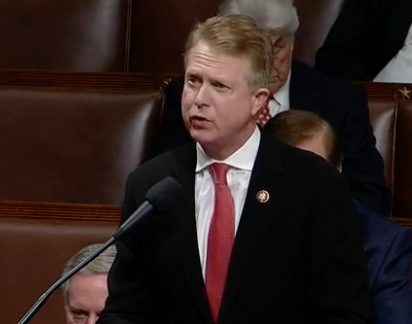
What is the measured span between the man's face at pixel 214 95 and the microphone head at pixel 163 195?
4.3 inches

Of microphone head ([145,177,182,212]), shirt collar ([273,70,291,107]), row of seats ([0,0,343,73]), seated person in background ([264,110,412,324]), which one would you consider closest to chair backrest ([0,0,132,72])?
row of seats ([0,0,343,73])

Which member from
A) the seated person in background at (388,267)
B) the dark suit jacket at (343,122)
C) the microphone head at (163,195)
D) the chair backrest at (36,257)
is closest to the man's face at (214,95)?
the microphone head at (163,195)

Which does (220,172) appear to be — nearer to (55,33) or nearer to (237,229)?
(237,229)

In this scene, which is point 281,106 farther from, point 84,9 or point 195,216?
point 195,216

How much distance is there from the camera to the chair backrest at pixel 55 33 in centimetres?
201

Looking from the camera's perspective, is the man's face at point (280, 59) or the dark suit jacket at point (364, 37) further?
the dark suit jacket at point (364, 37)

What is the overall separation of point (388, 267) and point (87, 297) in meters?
0.34

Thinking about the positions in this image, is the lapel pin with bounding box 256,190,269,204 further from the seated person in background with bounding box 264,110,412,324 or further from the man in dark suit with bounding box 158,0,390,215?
the man in dark suit with bounding box 158,0,390,215

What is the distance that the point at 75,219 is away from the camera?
4.74 ft

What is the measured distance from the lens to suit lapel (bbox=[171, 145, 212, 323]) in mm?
1034

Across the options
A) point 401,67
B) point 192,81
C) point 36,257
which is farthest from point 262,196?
point 401,67

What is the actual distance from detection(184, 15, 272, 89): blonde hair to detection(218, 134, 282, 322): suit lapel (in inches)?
3.3

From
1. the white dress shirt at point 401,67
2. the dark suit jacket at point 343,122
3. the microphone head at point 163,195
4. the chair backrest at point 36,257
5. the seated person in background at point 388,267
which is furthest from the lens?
the white dress shirt at point 401,67

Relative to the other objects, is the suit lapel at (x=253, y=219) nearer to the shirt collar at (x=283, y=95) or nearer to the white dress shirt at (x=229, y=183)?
the white dress shirt at (x=229, y=183)
